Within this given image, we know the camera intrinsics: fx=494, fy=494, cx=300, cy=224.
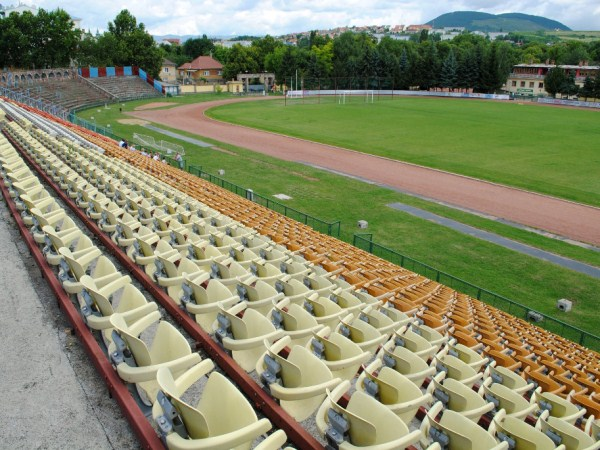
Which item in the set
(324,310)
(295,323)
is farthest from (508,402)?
(295,323)

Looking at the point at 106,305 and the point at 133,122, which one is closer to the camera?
the point at 106,305

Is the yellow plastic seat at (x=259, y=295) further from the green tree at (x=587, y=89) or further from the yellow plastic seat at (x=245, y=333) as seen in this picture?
the green tree at (x=587, y=89)

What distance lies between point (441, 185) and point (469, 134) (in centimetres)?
2232

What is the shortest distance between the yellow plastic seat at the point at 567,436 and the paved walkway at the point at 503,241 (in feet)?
49.6

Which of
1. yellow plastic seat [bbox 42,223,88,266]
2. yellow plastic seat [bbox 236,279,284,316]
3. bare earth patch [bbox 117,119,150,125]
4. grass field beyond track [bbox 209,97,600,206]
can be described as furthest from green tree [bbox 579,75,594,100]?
yellow plastic seat [bbox 42,223,88,266]

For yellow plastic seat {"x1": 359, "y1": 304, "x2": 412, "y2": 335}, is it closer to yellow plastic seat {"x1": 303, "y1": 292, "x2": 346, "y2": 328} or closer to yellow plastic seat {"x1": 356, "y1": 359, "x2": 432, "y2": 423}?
yellow plastic seat {"x1": 303, "y1": 292, "x2": 346, "y2": 328}

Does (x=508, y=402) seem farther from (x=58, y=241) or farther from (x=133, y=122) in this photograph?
(x=133, y=122)

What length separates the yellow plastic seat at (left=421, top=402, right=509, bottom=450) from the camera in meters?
3.98

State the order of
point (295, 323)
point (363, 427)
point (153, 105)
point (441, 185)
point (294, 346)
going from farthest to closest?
point (153, 105) < point (441, 185) < point (295, 323) < point (294, 346) < point (363, 427)

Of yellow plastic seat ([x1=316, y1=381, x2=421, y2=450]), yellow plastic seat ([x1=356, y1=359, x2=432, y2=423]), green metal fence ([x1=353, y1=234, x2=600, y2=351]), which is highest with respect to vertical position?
yellow plastic seat ([x1=316, y1=381, x2=421, y2=450])

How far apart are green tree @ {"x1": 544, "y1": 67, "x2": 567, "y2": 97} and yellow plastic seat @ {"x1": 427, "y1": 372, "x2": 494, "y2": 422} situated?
3956 inches

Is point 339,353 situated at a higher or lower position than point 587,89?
lower

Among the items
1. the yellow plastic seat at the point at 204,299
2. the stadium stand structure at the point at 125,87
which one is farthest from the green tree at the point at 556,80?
the yellow plastic seat at the point at 204,299

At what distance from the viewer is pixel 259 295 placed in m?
6.71
